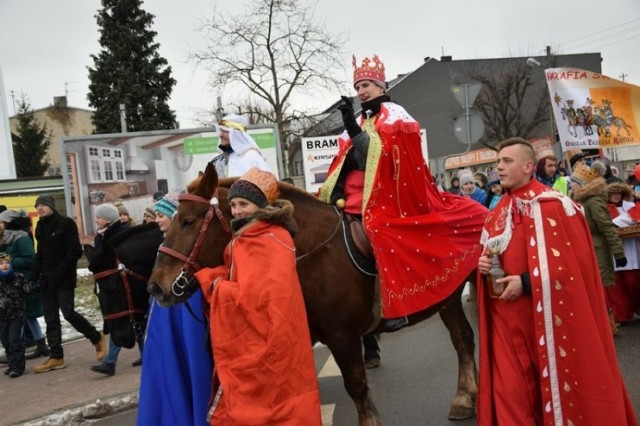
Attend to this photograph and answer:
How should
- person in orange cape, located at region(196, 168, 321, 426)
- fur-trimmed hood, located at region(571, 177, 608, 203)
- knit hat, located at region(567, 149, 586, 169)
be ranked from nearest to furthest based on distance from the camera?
person in orange cape, located at region(196, 168, 321, 426) → fur-trimmed hood, located at region(571, 177, 608, 203) → knit hat, located at region(567, 149, 586, 169)

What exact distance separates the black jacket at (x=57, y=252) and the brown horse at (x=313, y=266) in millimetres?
4542

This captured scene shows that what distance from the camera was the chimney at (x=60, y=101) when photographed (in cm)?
5476

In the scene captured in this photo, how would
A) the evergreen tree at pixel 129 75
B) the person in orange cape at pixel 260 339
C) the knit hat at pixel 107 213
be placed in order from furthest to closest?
1. the evergreen tree at pixel 129 75
2. the knit hat at pixel 107 213
3. the person in orange cape at pixel 260 339

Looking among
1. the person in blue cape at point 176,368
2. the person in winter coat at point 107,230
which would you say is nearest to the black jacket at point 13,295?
the person in winter coat at point 107,230

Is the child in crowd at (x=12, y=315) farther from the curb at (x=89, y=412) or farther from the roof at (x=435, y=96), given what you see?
the roof at (x=435, y=96)

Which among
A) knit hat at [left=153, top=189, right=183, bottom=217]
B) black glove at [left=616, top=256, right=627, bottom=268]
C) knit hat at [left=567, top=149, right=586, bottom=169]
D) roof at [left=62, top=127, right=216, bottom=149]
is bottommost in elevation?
black glove at [left=616, top=256, right=627, bottom=268]

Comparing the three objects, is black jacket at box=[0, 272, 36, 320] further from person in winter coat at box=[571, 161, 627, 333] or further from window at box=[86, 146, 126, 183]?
window at box=[86, 146, 126, 183]

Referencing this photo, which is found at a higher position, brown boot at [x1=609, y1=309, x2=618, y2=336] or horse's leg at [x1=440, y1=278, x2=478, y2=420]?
horse's leg at [x1=440, y1=278, x2=478, y2=420]

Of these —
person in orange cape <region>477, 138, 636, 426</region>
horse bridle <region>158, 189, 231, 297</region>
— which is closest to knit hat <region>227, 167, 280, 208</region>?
horse bridle <region>158, 189, 231, 297</region>

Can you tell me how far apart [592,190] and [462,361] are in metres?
2.90

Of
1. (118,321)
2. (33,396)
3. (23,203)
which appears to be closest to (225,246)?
(118,321)

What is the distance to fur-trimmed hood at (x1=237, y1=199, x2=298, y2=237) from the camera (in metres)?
3.37

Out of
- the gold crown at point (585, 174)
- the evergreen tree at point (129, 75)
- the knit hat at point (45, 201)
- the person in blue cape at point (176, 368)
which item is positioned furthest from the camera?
the evergreen tree at point (129, 75)

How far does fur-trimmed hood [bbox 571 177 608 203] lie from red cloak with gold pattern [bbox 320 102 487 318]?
2.76m
